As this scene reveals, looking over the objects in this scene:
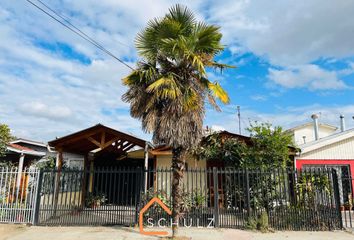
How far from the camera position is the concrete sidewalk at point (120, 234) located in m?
8.13

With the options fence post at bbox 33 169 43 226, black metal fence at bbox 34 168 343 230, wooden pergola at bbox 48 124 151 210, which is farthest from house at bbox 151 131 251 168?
fence post at bbox 33 169 43 226

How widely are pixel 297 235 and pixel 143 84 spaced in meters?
6.57

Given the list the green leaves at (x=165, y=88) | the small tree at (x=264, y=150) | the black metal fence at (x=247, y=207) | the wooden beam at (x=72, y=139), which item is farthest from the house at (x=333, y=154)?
the wooden beam at (x=72, y=139)

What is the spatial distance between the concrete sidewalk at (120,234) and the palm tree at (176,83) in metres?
1.30

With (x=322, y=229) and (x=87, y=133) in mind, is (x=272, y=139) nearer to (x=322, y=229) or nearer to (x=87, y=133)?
(x=322, y=229)

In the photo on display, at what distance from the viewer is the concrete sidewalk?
8.13 m

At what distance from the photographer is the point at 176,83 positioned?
323 inches

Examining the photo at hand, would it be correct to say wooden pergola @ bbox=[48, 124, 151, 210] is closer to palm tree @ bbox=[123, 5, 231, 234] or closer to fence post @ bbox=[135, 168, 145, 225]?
fence post @ bbox=[135, 168, 145, 225]

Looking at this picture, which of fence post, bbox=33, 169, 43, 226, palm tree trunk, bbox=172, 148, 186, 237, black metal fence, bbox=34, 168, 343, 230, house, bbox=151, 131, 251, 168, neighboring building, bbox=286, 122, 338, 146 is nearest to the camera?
palm tree trunk, bbox=172, 148, 186, 237

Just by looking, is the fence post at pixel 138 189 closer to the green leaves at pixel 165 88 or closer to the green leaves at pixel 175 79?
the green leaves at pixel 175 79

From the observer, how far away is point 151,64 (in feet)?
28.7

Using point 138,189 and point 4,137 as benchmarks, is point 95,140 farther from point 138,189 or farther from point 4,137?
point 138,189

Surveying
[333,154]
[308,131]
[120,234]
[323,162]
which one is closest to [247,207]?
[120,234]

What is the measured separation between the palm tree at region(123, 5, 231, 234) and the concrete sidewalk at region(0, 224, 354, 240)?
1.30 meters
